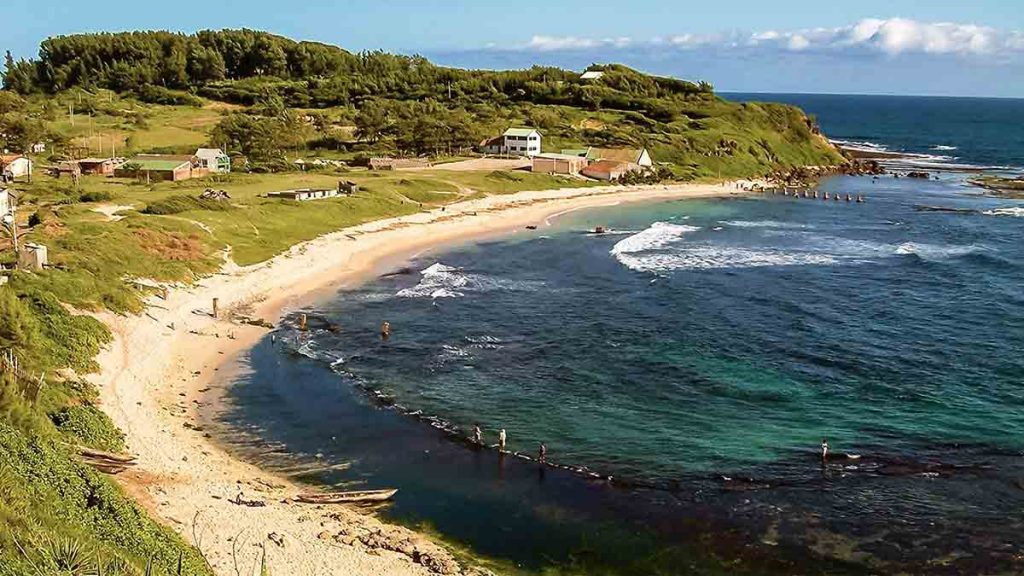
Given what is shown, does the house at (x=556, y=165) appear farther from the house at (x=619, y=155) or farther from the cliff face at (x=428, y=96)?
the cliff face at (x=428, y=96)

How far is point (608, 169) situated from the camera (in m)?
118

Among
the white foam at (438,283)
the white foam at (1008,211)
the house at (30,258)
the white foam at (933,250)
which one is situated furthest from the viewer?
the white foam at (1008,211)

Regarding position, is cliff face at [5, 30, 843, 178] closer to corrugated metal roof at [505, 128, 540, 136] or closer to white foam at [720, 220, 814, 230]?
corrugated metal roof at [505, 128, 540, 136]

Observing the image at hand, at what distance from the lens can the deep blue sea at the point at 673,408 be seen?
90.3ft

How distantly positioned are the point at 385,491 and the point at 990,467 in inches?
881

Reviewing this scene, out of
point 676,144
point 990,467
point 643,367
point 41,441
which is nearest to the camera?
point 41,441

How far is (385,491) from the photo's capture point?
1168 inches

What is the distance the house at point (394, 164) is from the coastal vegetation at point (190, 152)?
3781 mm

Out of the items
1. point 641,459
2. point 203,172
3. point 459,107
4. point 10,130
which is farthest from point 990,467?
point 459,107

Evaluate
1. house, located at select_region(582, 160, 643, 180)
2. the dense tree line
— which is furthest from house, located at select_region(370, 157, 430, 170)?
the dense tree line

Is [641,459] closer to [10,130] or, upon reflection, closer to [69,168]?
[69,168]

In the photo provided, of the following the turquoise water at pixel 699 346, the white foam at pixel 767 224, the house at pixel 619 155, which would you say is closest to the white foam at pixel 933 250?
the turquoise water at pixel 699 346

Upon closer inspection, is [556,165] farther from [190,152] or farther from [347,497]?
[347,497]

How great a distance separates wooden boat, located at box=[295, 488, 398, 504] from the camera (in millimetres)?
28641
